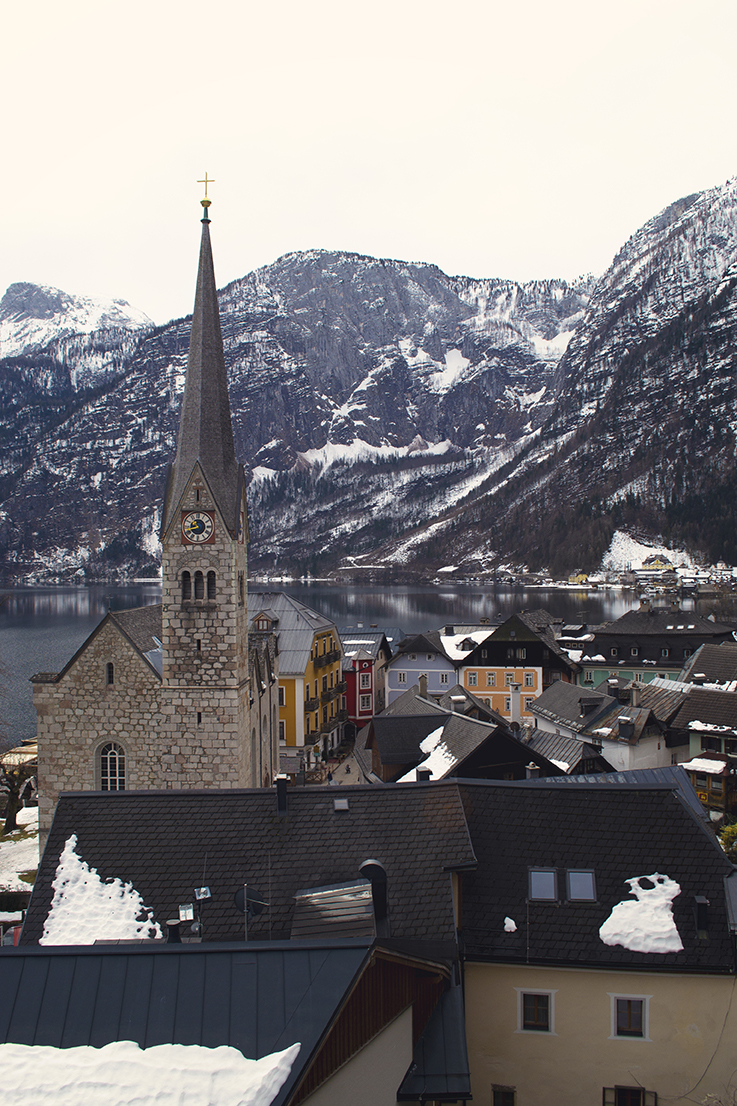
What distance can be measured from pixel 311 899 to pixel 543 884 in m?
4.78

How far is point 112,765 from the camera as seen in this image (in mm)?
28344

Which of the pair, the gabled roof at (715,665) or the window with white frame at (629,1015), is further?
the gabled roof at (715,665)

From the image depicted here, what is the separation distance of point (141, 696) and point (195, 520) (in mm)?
6540

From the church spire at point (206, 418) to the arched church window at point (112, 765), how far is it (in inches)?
316

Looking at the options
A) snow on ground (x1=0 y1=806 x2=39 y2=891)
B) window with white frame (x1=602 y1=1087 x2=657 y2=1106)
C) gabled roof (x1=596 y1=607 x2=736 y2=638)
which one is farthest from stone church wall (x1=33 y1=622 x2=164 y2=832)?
gabled roof (x1=596 y1=607 x2=736 y2=638)

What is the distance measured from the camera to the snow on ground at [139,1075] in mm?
8688

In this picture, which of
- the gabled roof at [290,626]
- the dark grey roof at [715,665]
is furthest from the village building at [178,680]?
the dark grey roof at [715,665]

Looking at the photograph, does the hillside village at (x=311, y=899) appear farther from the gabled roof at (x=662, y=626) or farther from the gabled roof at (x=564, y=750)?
the gabled roof at (x=662, y=626)

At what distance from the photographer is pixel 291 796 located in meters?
17.7

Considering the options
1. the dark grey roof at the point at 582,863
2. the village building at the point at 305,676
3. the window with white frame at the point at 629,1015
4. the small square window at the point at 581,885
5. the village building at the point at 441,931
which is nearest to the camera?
the village building at the point at 441,931

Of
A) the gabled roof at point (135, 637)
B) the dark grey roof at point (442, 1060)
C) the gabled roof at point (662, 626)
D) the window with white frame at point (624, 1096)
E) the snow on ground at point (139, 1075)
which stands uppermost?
the gabled roof at point (135, 637)

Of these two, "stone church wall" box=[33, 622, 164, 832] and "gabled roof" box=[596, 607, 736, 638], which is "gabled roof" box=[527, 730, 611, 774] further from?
"gabled roof" box=[596, 607, 736, 638]

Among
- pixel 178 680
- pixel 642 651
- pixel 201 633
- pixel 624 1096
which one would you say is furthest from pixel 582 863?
pixel 642 651

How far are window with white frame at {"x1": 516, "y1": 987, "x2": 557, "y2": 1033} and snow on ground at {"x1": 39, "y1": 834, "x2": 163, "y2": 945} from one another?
711 centimetres
